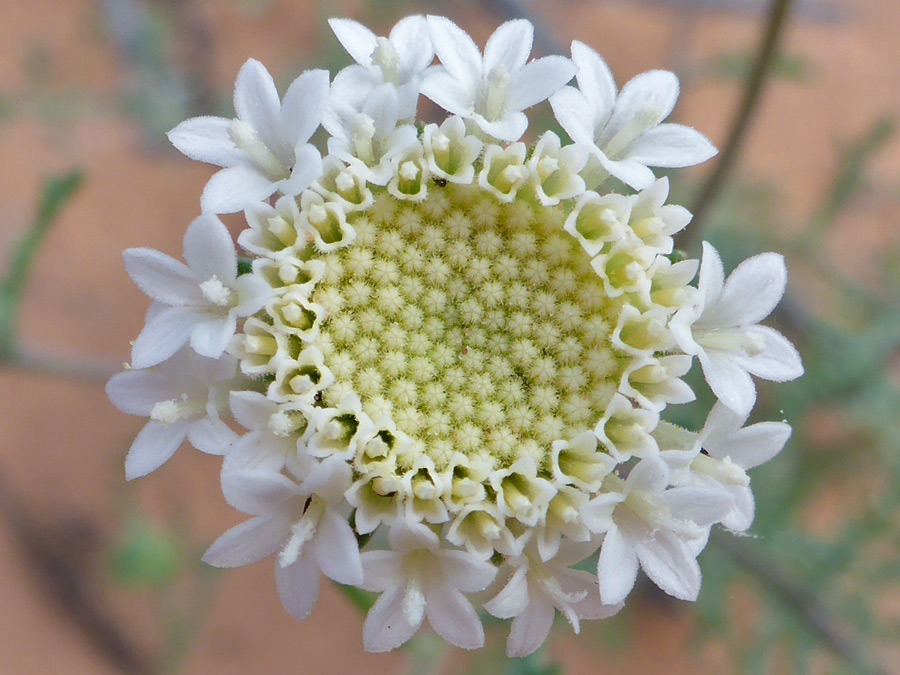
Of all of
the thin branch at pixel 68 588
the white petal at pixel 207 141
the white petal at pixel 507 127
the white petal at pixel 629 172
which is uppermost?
the white petal at pixel 507 127

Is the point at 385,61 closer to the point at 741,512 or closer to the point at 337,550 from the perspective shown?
the point at 337,550

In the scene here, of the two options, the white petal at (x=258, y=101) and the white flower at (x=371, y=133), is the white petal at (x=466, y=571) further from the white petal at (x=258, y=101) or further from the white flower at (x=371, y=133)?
the white petal at (x=258, y=101)

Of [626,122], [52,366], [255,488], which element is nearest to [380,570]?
[255,488]

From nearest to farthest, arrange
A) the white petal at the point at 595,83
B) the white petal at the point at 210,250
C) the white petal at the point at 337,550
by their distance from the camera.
Answer: the white petal at the point at 337,550, the white petal at the point at 210,250, the white petal at the point at 595,83

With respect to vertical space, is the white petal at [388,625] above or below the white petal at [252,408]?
below

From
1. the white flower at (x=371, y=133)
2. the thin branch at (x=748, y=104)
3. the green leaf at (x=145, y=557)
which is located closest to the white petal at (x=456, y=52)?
the white flower at (x=371, y=133)

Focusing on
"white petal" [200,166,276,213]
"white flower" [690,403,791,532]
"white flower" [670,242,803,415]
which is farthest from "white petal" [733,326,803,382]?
"white petal" [200,166,276,213]

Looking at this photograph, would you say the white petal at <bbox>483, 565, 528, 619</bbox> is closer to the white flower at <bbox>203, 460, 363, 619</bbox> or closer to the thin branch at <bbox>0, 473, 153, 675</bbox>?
the white flower at <bbox>203, 460, 363, 619</bbox>
